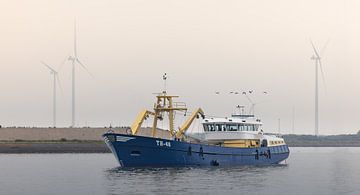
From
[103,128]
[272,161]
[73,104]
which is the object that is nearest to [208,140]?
[272,161]

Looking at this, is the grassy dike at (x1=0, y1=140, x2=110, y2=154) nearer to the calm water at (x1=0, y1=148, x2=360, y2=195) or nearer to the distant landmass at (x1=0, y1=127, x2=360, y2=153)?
the distant landmass at (x1=0, y1=127, x2=360, y2=153)

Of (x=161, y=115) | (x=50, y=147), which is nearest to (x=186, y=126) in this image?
(x=161, y=115)

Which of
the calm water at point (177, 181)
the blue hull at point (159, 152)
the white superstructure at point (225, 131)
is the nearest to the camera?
the calm water at point (177, 181)

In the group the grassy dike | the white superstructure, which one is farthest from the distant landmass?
the white superstructure

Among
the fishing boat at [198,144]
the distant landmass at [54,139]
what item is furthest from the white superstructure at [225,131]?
the distant landmass at [54,139]

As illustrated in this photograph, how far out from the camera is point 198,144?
8619 centimetres

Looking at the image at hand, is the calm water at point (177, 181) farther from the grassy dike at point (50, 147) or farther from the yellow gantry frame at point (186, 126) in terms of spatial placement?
the grassy dike at point (50, 147)

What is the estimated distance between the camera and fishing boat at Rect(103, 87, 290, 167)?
276 ft

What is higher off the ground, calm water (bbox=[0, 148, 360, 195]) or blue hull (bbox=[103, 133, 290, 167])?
blue hull (bbox=[103, 133, 290, 167])

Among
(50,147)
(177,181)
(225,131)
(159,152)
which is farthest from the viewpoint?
(50,147)

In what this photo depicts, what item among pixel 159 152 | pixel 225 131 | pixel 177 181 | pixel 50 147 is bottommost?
pixel 177 181

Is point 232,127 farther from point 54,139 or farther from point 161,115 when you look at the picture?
point 54,139

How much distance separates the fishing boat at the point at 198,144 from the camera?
84.1 metres

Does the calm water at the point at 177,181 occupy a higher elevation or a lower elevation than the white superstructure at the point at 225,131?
lower
